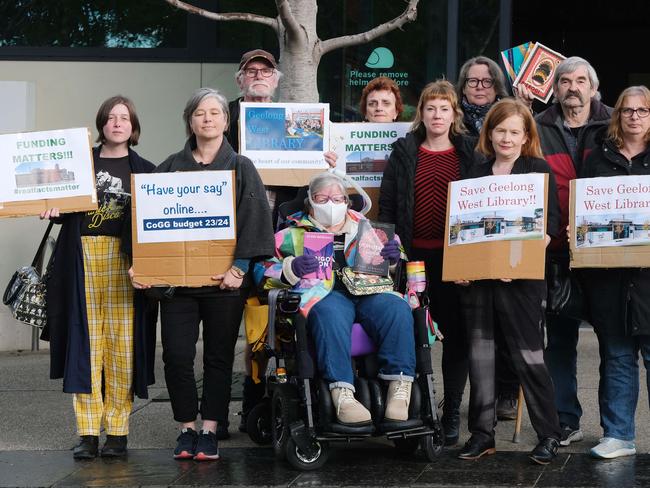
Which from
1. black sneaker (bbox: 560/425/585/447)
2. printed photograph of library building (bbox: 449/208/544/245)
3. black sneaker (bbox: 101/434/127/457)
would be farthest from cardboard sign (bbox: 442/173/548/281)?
black sneaker (bbox: 101/434/127/457)

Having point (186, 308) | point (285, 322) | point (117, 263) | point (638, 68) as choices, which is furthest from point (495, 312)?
point (638, 68)

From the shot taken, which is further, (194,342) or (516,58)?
(516,58)

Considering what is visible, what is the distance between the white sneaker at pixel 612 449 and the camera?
6.29 metres

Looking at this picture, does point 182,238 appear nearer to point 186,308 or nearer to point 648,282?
point 186,308

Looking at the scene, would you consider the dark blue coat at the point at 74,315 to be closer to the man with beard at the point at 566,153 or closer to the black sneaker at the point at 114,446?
the black sneaker at the point at 114,446

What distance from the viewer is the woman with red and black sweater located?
21.6 ft

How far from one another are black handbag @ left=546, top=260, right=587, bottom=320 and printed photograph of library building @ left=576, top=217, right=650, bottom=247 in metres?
0.38

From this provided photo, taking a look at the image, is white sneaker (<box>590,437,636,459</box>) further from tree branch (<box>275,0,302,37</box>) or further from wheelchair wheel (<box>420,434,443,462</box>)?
tree branch (<box>275,0,302,37</box>)

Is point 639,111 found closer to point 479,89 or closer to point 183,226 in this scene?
point 479,89

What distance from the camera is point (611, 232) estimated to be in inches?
243

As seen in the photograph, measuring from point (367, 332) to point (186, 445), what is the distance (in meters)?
1.15

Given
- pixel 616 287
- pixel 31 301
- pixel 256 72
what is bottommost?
pixel 31 301

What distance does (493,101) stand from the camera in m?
7.09

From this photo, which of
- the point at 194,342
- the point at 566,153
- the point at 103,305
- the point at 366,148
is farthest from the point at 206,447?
the point at 566,153
